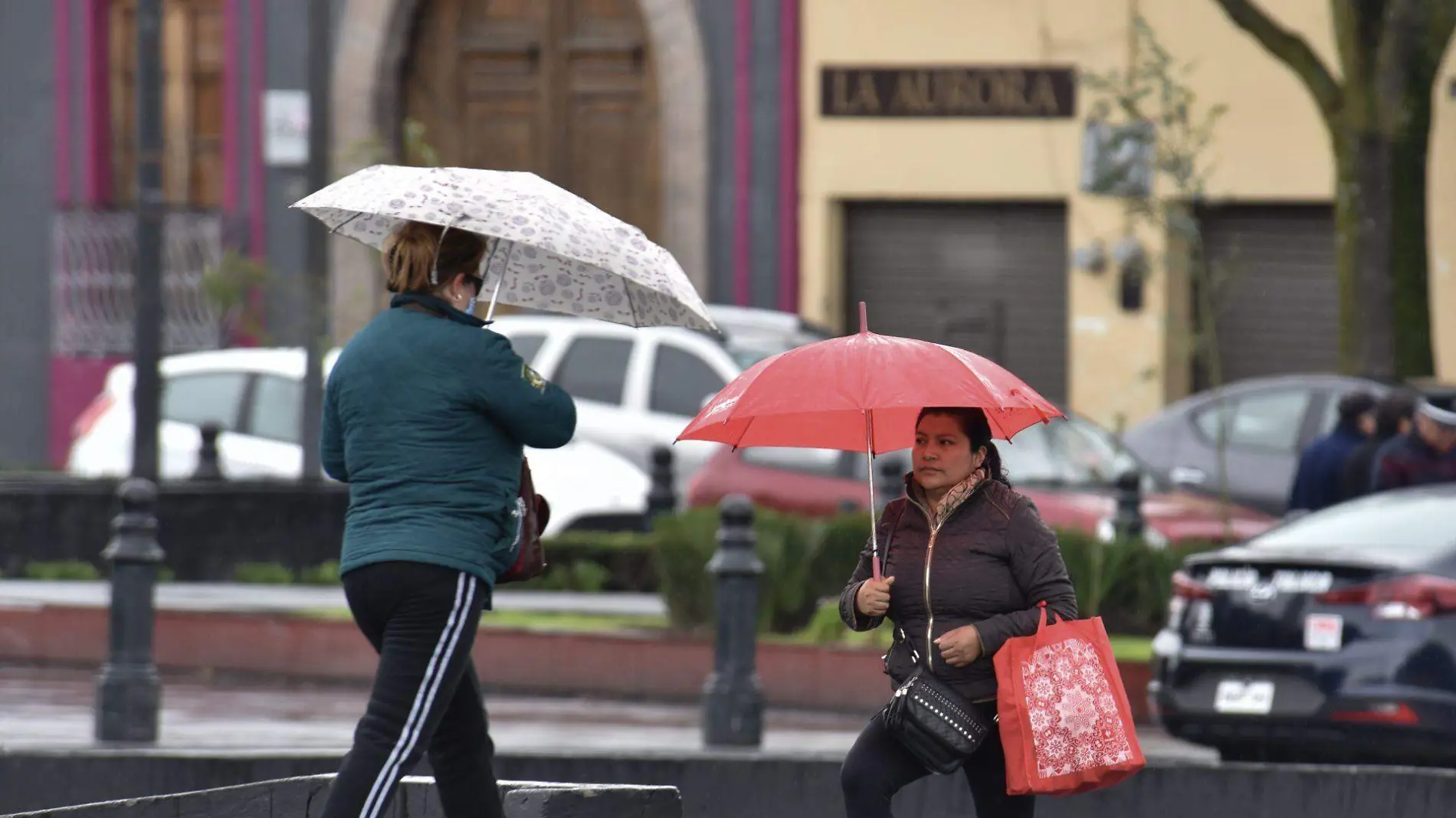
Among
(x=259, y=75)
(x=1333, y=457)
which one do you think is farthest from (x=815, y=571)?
(x=259, y=75)

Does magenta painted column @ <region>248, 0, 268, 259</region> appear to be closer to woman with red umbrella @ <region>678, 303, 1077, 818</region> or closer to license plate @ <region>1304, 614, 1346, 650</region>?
license plate @ <region>1304, 614, 1346, 650</region>

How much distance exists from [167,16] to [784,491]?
486 inches

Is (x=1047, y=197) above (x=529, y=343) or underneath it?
above

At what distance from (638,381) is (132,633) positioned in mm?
7412

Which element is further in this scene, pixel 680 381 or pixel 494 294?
pixel 680 381

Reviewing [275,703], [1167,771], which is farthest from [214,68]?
[1167,771]

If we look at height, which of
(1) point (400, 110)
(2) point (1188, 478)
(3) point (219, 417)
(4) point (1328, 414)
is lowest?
(2) point (1188, 478)

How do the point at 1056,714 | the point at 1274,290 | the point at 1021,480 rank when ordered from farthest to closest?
the point at 1274,290, the point at 1021,480, the point at 1056,714

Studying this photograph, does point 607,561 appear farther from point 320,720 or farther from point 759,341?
point 320,720

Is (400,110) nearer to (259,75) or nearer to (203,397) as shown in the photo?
(259,75)

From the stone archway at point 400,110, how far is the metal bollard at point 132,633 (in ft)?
43.4

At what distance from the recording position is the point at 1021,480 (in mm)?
16547

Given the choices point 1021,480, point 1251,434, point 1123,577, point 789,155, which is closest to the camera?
point 1123,577

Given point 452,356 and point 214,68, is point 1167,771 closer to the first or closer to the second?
point 452,356
